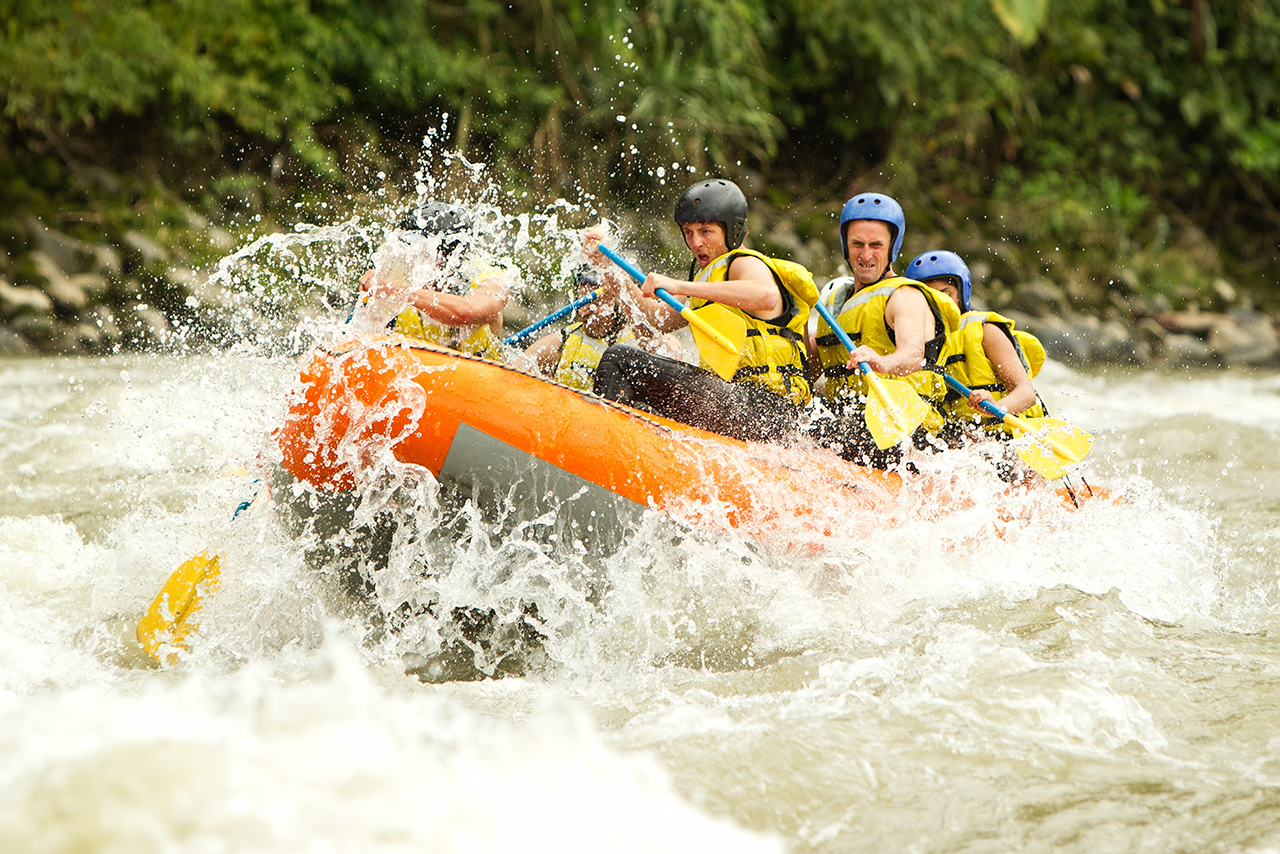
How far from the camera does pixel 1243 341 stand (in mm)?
12312

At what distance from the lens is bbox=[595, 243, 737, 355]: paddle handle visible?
436 centimetres

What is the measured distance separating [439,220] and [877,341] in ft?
6.10

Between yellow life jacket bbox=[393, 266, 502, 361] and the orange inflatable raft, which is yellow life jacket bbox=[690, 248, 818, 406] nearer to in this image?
the orange inflatable raft

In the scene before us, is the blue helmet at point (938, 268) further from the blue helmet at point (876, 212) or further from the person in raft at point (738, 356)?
the person in raft at point (738, 356)

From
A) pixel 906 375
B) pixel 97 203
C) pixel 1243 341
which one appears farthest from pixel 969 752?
pixel 1243 341

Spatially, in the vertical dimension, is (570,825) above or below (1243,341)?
below

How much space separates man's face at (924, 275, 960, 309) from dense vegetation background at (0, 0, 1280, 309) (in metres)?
6.77

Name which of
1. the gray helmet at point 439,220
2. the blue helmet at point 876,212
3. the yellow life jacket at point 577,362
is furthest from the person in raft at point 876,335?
the gray helmet at point 439,220

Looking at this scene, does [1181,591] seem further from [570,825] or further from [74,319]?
[74,319]

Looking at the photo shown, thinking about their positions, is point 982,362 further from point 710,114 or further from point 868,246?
point 710,114

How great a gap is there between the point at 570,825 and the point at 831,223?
11.0 meters

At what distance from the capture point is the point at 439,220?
4.44 metres

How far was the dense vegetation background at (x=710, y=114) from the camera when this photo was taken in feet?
33.4

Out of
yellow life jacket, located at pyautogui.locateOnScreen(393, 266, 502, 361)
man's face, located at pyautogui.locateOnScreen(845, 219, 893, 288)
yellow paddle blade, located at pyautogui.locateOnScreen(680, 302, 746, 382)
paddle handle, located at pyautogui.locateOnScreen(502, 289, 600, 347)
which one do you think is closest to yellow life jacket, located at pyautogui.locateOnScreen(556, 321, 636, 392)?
paddle handle, located at pyautogui.locateOnScreen(502, 289, 600, 347)
